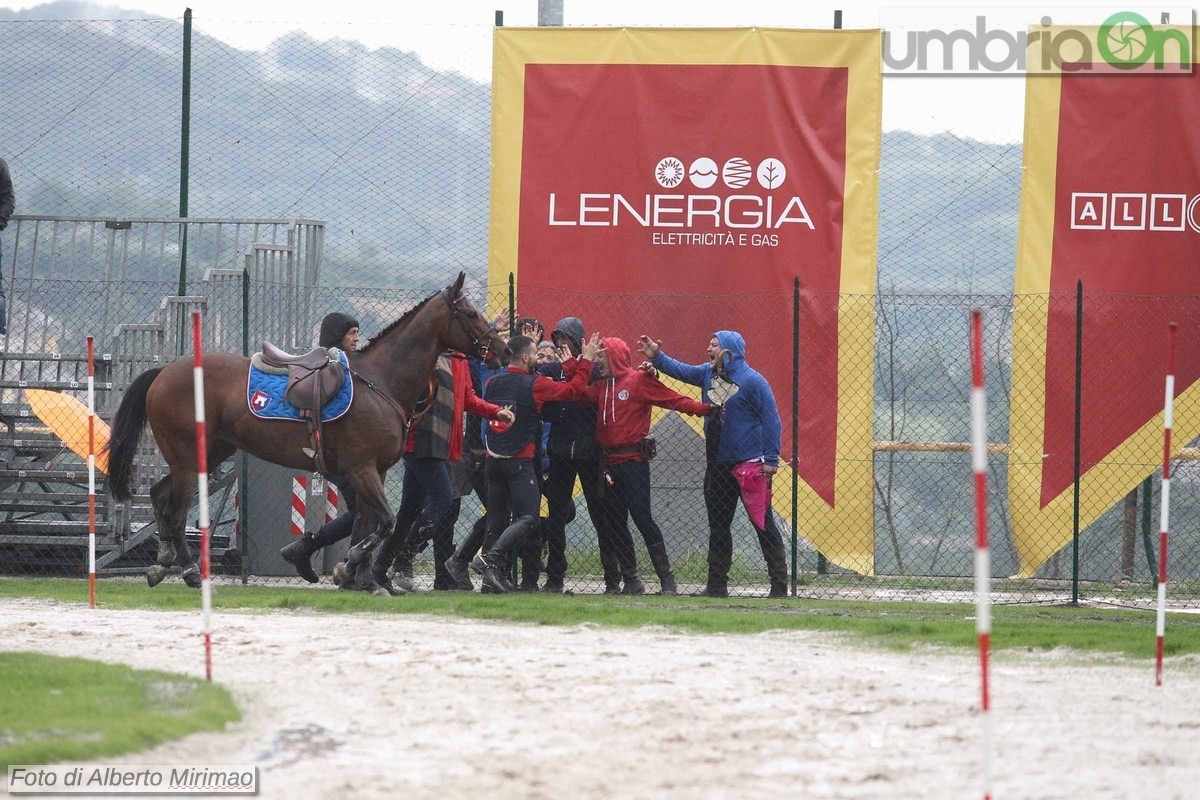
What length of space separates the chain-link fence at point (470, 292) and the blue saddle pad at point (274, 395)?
5.72 ft

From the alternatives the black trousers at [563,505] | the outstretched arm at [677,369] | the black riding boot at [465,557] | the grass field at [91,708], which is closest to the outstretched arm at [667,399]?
the outstretched arm at [677,369]

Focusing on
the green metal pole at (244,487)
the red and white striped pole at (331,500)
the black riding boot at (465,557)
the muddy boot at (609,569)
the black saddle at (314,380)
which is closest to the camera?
the black saddle at (314,380)

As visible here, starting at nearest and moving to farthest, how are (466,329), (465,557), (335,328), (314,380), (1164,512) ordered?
(1164,512) < (314,380) < (466,329) < (335,328) < (465,557)

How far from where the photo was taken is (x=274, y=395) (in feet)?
39.7

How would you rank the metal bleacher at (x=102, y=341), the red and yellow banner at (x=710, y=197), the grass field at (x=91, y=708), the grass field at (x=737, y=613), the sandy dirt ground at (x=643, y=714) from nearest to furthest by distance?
the sandy dirt ground at (x=643, y=714), the grass field at (x=91, y=708), the grass field at (x=737, y=613), the metal bleacher at (x=102, y=341), the red and yellow banner at (x=710, y=197)

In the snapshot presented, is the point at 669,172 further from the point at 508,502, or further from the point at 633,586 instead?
the point at 633,586

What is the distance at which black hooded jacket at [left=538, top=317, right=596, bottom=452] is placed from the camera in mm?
12695

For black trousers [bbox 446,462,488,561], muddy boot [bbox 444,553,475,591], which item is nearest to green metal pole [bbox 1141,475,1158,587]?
black trousers [bbox 446,462,488,561]

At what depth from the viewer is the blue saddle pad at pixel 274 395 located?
1199cm

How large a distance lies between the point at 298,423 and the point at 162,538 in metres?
1.45

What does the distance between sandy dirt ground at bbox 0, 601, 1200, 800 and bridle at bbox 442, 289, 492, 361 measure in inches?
116

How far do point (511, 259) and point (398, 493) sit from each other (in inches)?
163

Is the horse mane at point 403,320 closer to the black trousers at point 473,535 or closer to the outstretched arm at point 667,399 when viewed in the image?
the black trousers at point 473,535

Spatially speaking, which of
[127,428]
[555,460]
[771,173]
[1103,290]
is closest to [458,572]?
[555,460]
